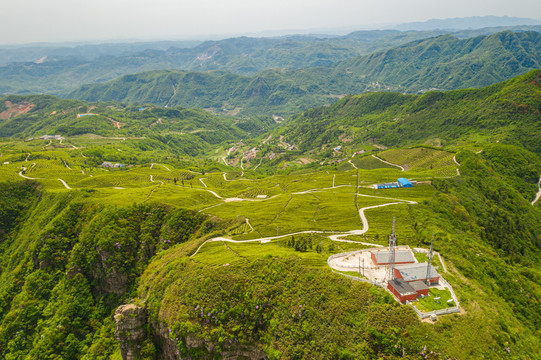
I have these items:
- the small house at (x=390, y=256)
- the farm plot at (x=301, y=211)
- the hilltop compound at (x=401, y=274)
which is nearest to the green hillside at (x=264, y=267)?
the farm plot at (x=301, y=211)

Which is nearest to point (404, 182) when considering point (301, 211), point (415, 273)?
point (301, 211)

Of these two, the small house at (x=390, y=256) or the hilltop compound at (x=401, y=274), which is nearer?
the hilltop compound at (x=401, y=274)

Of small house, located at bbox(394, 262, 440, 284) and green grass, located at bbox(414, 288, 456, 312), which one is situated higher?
small house, located at bbox(394, 262, 440, 284)

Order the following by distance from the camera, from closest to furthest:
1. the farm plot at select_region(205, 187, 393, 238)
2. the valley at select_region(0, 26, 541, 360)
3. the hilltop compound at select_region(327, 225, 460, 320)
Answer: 1. the hilltop compound at select_region(327, 225, 460, 320)
2. the valley at select_region(0, 26, 541, 360)
3. the farm plot at select_region(205, 187, 393, 238)

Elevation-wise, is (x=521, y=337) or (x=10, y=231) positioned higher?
(x=521, y=337)

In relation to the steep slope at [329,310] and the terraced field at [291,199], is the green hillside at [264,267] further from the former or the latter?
the terraced field at [291,199]

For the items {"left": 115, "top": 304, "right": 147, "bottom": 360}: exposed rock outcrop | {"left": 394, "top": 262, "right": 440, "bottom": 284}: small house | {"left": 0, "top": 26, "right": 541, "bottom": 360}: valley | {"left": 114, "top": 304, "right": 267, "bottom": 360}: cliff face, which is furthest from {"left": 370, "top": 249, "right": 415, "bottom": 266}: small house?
{"left": 115, "top": 304, "right": 147, "bottom": 360}: exposed rock outcrop

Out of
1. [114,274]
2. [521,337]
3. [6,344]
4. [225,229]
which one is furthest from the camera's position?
[225,229]

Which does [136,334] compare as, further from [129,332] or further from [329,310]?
[329,310]

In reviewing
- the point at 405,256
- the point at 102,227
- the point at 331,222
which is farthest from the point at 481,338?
the point at 102,227

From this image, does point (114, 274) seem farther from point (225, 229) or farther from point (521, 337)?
point (521, 337)

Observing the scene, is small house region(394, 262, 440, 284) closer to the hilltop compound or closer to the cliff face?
the hilltop compound
